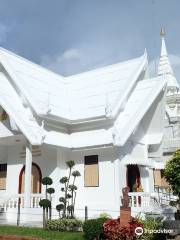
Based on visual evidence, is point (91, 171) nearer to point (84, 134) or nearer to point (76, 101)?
point (84, 134)

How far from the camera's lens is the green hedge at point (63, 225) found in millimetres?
15375

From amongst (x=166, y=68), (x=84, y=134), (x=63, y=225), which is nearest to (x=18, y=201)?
(x=63, y=225)

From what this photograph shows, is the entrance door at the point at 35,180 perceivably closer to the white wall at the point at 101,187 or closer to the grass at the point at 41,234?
the white wall at the point at 101,187

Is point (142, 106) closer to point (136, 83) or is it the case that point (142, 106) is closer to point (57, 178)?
point (136, 83)

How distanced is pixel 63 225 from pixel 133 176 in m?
7.01

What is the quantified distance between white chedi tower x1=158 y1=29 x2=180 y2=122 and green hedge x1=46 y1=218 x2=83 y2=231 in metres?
21.1

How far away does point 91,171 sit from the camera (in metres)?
20.0

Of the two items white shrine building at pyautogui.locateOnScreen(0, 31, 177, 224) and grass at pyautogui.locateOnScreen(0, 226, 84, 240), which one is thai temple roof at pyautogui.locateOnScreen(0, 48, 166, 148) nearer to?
white shrine building at pyautogui.locateOnScreen(0, 31, 177, 224)

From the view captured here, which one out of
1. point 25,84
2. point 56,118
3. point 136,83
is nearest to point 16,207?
point 56,118

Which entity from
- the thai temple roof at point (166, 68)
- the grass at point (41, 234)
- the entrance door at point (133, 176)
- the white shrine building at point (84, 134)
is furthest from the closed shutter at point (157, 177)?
the thai temple roof at point (166, 68)

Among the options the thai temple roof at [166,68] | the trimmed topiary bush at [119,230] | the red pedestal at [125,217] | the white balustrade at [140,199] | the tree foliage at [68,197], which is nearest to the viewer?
the trimmed topiary bush at [119,230]

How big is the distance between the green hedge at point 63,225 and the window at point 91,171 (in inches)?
163

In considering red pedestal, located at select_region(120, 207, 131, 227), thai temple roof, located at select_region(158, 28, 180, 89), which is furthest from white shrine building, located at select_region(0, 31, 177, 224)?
thai temple roof, located at select_region(158, 28, 180, 89)

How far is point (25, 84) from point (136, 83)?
22.3 ft
